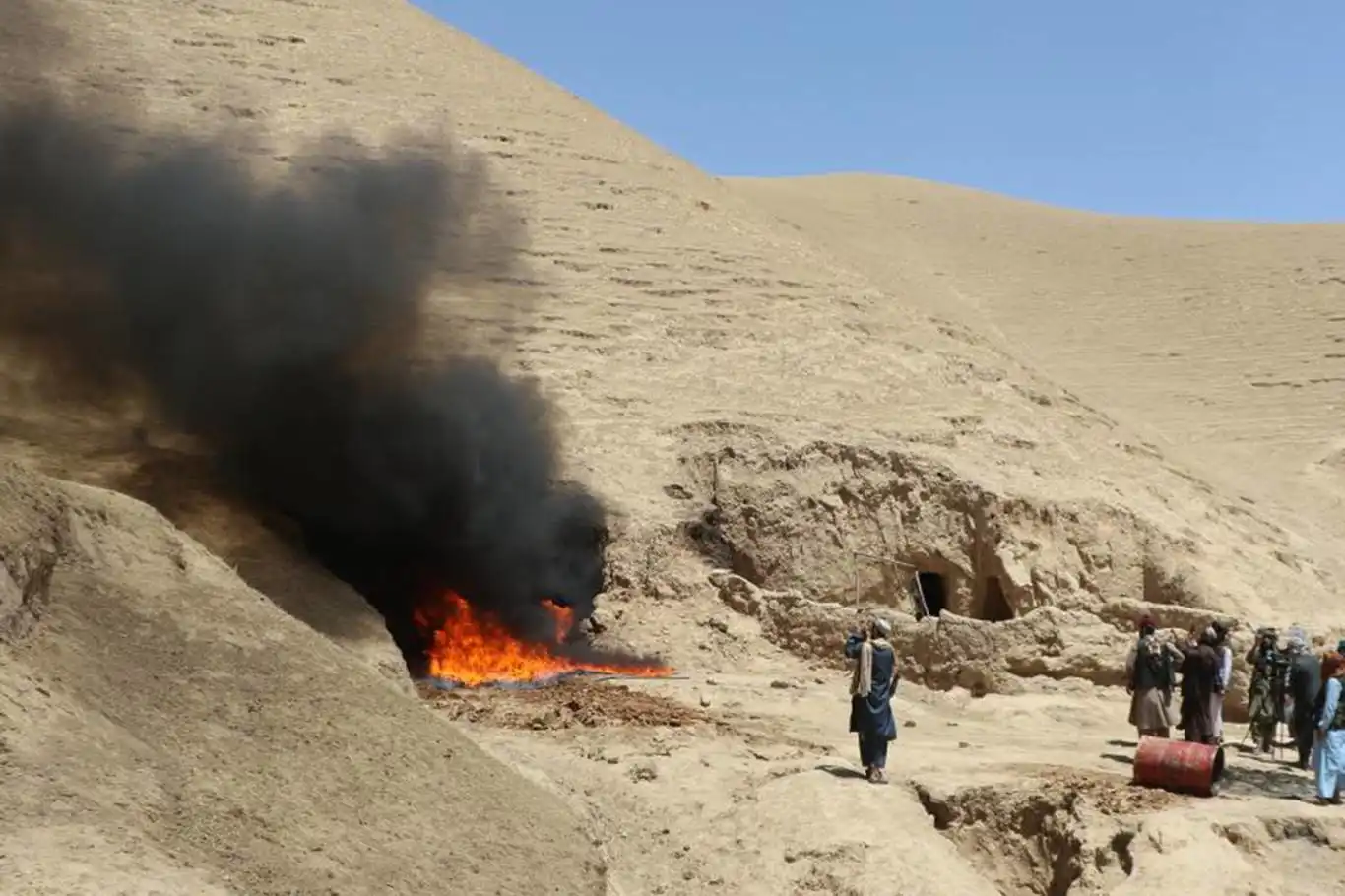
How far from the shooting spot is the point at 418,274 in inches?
612

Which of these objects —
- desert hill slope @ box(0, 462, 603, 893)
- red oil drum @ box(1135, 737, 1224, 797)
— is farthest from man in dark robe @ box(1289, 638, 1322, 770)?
desert hill slope @ box(0, 462, 603, 893)

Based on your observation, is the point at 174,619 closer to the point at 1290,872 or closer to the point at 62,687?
the point at 62,687

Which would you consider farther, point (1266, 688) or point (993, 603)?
point (993, 603)

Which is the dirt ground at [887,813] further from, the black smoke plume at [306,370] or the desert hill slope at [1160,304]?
the desert hill slope at [1160,304]

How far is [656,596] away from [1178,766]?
618 cm

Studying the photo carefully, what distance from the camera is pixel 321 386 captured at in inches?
537

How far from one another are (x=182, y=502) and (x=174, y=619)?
5.85 metres

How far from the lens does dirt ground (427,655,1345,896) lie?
7754 mm

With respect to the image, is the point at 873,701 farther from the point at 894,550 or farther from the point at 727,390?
the point at 727,390

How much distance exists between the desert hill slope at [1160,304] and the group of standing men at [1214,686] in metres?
10.7

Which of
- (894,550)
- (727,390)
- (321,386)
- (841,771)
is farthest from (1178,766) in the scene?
(727,390)

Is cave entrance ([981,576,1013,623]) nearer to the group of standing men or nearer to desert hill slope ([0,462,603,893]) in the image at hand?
the group of standing men

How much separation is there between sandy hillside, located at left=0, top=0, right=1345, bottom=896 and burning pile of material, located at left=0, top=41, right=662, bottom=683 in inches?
21.8

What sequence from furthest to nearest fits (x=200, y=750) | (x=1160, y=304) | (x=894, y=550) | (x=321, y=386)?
(x=1160, y=304)
(x=894, y=550)
(x=321, y=386)
(x=200, y=750)
